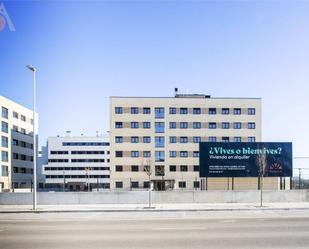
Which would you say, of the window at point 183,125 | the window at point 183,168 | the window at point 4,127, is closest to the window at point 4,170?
the window at point 4,127

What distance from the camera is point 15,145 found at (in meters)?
85.8

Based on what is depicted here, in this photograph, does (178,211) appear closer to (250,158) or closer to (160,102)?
(250,158)

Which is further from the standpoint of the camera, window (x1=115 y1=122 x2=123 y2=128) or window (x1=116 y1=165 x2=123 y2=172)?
window (x1=115 y1=122 x2=123 y2=128)

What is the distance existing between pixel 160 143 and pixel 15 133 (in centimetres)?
3814

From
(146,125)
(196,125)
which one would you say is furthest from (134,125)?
(196,125)

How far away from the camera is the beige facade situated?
7850 centimetres

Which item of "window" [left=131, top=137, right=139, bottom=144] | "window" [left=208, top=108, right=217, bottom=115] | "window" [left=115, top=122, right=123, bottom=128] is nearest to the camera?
"window" [left=131, top=137, right=139, bottom=144]

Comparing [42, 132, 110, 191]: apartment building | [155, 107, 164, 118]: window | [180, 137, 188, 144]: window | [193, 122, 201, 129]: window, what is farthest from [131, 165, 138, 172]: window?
[42, 132, 110, 191]: apartment building

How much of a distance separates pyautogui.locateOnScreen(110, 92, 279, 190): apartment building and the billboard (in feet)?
131

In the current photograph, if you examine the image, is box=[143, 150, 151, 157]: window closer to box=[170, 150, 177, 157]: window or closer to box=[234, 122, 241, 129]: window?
box=[170, 150, 177, 157]: window

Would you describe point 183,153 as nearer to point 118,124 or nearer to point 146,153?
point 146,153

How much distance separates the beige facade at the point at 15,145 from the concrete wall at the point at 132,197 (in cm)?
5073

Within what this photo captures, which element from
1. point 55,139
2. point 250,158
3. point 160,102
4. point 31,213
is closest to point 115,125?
point 160,102

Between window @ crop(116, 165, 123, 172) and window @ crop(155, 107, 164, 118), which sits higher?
window @ crop(155, 107, 164, 118)
